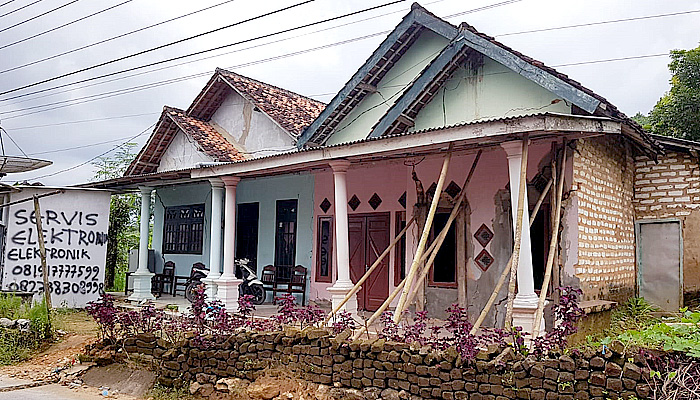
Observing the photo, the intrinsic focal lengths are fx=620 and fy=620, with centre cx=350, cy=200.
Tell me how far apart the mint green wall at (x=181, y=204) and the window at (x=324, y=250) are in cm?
346

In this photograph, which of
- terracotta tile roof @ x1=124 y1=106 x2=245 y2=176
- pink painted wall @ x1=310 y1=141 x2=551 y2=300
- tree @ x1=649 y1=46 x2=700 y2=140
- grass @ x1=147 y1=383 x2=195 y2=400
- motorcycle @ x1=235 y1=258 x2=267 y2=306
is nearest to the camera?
grass @ x1=147 y1=383 x2=195 y2=400

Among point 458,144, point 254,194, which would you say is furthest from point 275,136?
point 458,144

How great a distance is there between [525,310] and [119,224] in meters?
15.2

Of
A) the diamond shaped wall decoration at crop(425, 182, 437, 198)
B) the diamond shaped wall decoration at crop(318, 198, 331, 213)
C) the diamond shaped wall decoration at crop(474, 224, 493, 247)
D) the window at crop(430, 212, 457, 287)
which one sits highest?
the diamond shaped wall decoration at crop(425, 182, 437, 198)

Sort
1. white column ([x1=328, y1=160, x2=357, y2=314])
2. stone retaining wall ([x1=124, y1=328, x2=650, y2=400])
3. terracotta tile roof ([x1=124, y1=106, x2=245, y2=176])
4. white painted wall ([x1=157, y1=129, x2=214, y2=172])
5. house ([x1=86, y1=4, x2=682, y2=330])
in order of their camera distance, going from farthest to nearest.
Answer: white painted wall ([x1=157, y1=129, x2=214, y2=172]), terracotta tile roof ([x1=124, y1=106, x2=245, y2=176]), white column ([x1=328, y1=160, x2=357, y2=314]), house ([x1=86, y1=4, x2=682, y2=330]), stone retaining wall ([x1=124, y1=328, x2=650, y2=400])

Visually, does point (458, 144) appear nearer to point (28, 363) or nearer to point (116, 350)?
point (116, 350)

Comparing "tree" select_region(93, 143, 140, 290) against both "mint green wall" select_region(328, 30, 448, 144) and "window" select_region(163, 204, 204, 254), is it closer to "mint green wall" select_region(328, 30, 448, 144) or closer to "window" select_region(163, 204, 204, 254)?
"window" select_region(163, 204, 204, 254)

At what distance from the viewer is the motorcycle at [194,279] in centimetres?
1336

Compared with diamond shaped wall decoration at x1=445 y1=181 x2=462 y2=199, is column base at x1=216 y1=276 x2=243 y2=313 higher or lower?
lower

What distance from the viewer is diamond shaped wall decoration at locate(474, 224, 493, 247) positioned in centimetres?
952

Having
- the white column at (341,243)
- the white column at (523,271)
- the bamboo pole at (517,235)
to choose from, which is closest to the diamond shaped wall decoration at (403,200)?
the white column at (341,243)

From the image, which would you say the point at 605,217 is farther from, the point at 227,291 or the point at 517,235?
the point at 227,291

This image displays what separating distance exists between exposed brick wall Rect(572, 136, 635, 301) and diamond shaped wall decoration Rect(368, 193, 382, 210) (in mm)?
3865

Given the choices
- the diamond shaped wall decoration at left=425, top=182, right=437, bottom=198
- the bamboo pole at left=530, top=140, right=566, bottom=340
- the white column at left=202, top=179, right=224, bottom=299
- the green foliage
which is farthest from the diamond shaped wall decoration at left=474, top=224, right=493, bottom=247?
the green foliage
